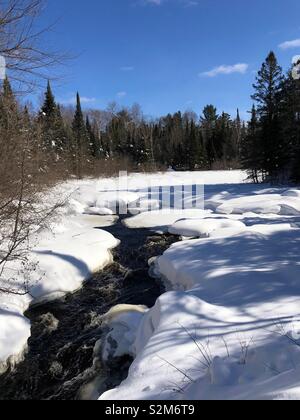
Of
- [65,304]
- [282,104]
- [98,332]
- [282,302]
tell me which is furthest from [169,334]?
[282,104]

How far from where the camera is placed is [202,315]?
4512 millimetres

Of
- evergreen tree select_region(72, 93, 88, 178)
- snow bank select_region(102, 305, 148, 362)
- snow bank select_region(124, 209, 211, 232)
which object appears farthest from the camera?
evergreen tree select_region(72, 93, 88, 178)

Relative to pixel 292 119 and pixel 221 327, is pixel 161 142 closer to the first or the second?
pixel 292 119

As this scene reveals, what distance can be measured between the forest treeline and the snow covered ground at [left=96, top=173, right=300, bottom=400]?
3.18 m

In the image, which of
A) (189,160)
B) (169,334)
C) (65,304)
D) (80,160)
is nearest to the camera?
(169,334)

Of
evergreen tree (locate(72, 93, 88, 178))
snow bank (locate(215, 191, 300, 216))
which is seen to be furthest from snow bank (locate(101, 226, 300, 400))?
evergreen tree (locate(72, 93, 88, 178))

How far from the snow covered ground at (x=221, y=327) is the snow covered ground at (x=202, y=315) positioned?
0.03 ft

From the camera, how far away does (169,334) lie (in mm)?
4125

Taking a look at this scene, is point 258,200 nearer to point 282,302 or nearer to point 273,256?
point 273,256

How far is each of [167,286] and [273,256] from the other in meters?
2.15

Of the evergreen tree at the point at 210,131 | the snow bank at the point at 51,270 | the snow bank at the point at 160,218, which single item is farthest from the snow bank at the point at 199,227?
the evergreen tree at the point at 210,131

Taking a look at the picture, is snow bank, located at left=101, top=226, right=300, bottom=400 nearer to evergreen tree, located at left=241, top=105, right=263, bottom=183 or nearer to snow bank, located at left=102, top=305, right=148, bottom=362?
snow bank, located at left=102, top=305, right=148, bottom=362

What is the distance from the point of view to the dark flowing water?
4637mm

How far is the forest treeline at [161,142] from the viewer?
806cm
